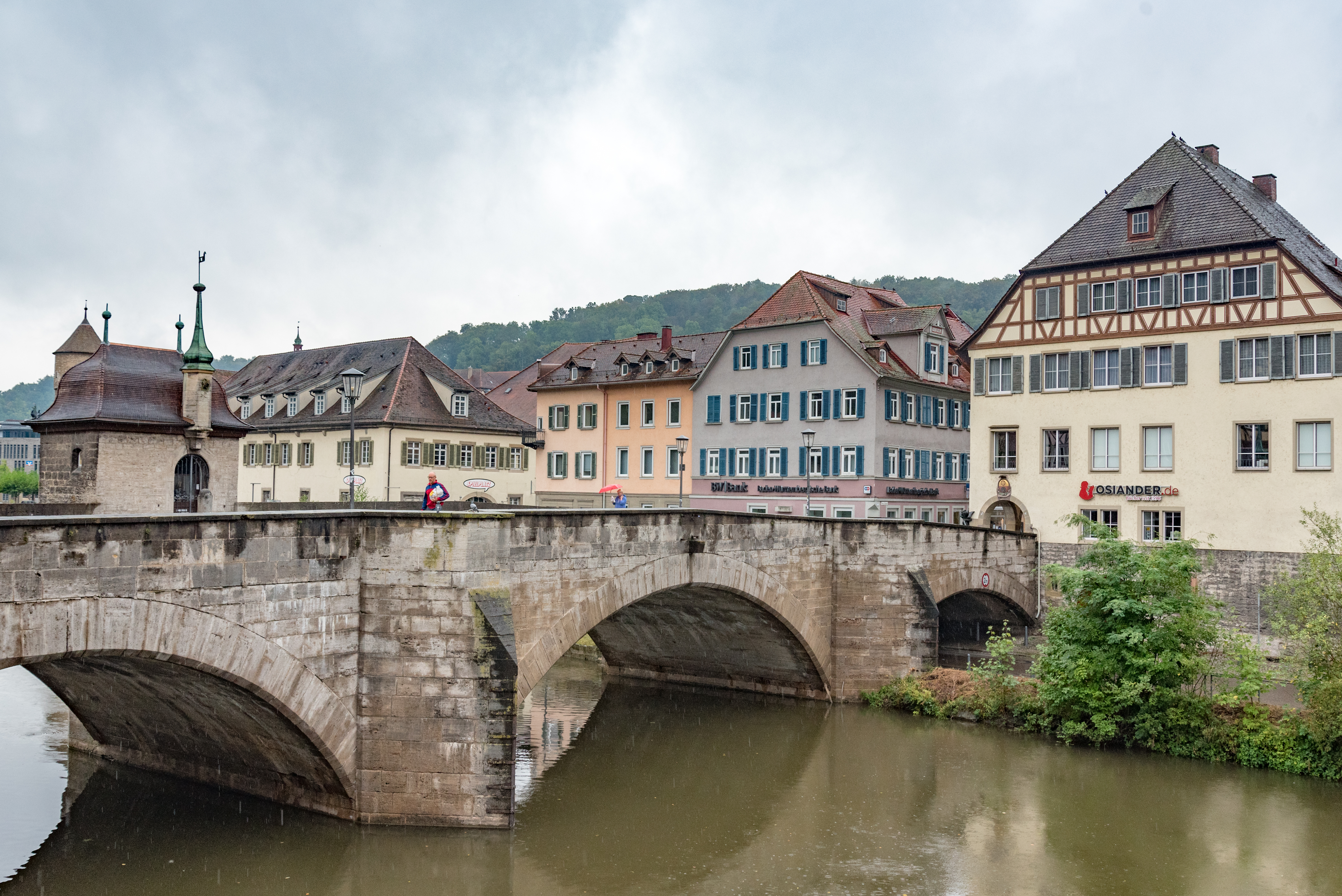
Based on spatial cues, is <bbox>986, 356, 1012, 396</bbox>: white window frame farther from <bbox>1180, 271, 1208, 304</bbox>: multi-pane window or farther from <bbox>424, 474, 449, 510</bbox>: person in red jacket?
<bbox>424, 474, 449, 510</bbox>: person in red jacket

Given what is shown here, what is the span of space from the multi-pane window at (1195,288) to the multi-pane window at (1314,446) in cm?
457

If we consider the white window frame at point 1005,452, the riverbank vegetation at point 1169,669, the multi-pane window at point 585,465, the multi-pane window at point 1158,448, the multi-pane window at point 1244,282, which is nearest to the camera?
the riverbank vegetation at point 1169,669

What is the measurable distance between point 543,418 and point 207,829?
38398 millimetres

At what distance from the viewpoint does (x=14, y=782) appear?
68.6ft

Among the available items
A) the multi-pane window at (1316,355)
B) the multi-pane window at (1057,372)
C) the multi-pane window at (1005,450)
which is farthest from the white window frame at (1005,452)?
the multi-pane window at (1316,355)

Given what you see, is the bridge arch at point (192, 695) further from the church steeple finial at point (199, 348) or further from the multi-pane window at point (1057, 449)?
the multi-pane window at point (1057, 449)

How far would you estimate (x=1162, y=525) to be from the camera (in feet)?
118

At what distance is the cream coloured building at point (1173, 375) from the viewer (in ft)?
109

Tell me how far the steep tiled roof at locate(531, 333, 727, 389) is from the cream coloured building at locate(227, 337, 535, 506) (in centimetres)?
354

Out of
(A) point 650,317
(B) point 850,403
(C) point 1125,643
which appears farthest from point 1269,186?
(A) point 650,317

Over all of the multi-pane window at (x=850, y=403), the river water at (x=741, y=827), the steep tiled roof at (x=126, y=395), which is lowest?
the river water at (x=741, y=827)

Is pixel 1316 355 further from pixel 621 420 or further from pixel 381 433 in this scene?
pixel 381 433

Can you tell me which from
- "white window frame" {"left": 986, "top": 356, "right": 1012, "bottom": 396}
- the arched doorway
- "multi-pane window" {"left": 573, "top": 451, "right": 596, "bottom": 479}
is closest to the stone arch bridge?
the arched doorway

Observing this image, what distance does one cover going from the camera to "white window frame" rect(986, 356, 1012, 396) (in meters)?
39.2
